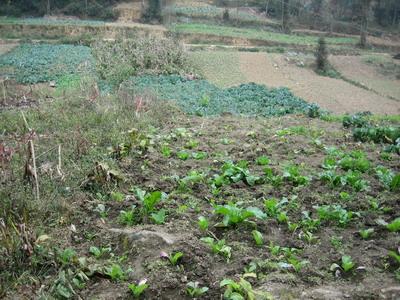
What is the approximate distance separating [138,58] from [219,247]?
18238mm

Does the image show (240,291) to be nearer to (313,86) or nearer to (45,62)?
(313,86)

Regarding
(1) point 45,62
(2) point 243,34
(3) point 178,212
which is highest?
(2) point 243,34

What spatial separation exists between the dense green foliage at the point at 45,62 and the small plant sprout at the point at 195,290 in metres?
15.0

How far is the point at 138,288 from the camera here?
12.6 feet

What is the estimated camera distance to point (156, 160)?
7066mm

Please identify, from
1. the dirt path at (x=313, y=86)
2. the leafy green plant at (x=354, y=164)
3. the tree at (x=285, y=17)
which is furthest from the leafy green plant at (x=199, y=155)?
the tree at (x=285, y=17)

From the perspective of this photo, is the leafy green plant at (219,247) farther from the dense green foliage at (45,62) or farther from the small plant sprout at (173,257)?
the dense green foliage at (45,62)

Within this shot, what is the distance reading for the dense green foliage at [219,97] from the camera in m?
14.0

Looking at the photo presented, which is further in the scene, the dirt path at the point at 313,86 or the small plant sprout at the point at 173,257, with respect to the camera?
the dirt path at the point at 313,86

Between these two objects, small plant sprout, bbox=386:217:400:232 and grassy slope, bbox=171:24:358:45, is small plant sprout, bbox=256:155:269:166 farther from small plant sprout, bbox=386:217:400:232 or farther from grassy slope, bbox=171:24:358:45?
grassy slope, bbox=171:24:358:45

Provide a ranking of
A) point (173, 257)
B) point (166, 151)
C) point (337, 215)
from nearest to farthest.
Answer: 1. point (173, 257)
2. point (337, 215)
3. point (166, 151)

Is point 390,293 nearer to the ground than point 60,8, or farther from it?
nearer to the ground

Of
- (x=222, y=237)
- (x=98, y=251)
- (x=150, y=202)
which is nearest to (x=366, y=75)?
(x=150, y=202)

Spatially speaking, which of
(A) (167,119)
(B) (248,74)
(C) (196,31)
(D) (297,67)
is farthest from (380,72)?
(A) (167,119)
